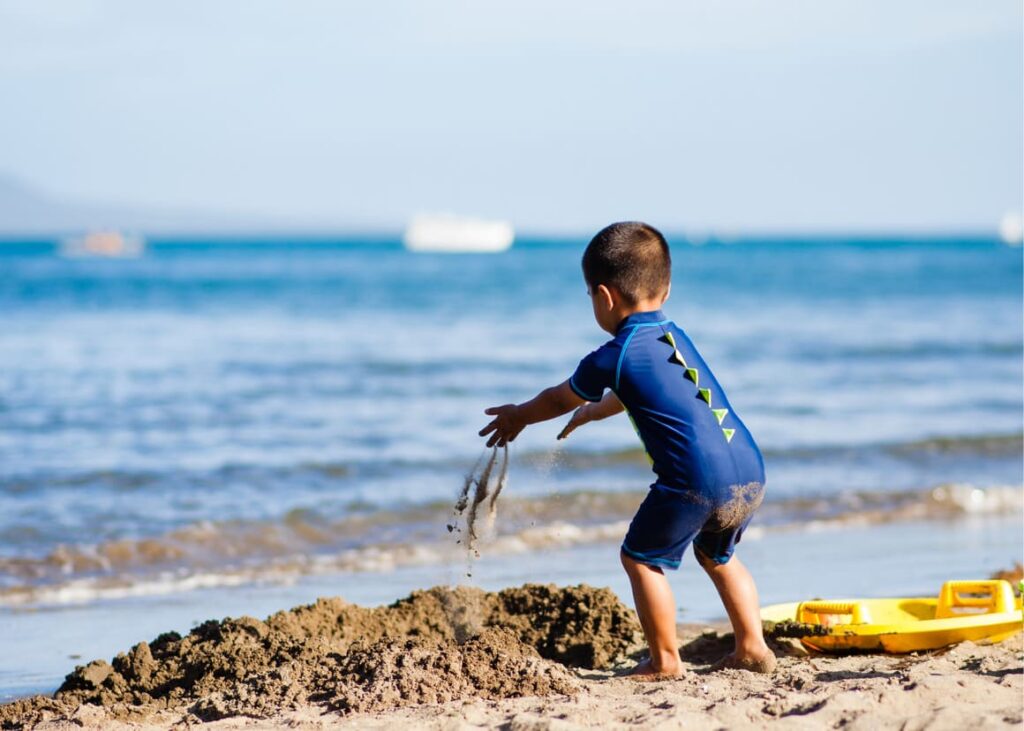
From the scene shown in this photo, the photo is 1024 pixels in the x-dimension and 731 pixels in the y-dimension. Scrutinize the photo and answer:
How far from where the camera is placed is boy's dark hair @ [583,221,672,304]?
3.86 metres

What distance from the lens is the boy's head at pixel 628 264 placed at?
3.86 metres

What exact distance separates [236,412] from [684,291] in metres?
27.6

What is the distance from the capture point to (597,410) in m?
4.15

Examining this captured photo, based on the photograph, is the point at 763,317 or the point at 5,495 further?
the point at 763,317

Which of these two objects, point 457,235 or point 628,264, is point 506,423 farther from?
point 457,235

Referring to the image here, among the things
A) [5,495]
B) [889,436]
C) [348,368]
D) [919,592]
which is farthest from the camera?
[348,368]

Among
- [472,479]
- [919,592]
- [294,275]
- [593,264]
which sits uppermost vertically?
[294,275]

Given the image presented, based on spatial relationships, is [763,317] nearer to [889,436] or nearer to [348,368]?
[348,368]

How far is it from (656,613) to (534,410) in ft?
2.51

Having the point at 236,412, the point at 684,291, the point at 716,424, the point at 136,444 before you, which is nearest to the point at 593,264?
the point at 716,424

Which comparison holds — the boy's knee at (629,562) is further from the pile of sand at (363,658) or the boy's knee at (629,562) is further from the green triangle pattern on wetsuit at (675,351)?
the green triangle pattern on wetsuit at (675,351)

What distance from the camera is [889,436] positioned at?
11.1 meters

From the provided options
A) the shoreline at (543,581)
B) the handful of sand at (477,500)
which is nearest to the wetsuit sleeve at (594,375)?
the handful of sand at (477,500)

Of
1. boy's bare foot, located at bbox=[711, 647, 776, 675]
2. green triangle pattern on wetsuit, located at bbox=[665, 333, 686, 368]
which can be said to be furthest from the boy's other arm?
boy's bare foot, located at bbox=[711, 647, 776, 675]
